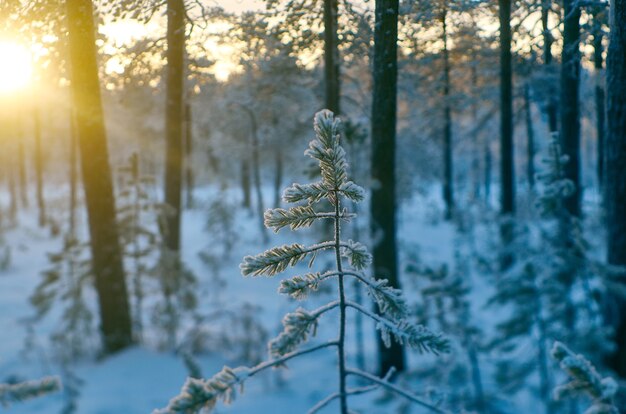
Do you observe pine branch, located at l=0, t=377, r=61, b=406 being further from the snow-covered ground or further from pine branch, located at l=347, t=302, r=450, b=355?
the snow-covered ground

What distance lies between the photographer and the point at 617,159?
516cm

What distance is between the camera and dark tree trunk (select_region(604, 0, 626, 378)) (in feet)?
15.3

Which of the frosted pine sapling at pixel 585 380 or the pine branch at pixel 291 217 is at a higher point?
the pine branch at pixel 291 217

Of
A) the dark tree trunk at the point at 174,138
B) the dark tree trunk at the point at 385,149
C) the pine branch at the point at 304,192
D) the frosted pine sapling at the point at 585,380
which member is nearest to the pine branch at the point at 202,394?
the pine branch at the point at 304,192

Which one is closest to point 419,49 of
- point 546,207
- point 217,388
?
point 546,207

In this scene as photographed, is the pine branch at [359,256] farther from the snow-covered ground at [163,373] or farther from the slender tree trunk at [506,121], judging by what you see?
the slender tree trunk at [506,121]

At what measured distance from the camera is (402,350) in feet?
23.2

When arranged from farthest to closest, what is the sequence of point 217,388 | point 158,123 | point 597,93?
point 158,123 → point 597,93 → point 217,388

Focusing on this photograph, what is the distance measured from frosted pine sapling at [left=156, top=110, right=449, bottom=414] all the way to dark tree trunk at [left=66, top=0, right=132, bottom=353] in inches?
200

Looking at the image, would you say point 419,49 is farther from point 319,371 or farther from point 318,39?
point 319,371

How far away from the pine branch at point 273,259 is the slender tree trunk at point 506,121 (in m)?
3.76

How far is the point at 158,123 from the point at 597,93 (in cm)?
1940

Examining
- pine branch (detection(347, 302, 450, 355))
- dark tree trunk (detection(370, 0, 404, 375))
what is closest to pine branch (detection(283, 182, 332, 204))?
pine branch (detection(347, 302, 450, 355))

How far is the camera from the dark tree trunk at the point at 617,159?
466cm
